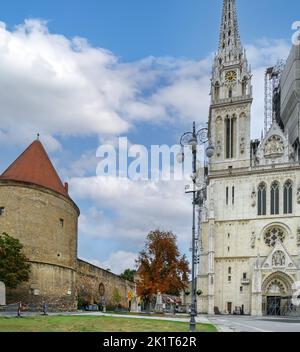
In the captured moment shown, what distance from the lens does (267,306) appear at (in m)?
54.1

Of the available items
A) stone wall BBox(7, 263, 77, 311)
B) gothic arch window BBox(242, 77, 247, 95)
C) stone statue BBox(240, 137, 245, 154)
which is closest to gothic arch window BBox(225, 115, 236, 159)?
stone statue BBox(240, 137, 245, 154)

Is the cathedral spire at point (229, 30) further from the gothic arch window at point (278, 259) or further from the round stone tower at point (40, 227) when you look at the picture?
the round stone tower at point (40, 227)

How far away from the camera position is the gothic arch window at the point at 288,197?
2194 inches

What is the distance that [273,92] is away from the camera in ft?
240

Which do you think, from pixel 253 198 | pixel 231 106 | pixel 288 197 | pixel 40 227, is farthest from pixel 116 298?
pixel 231 106

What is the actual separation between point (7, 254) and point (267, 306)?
29434mm

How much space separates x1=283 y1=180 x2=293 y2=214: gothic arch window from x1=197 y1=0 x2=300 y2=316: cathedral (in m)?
0.10

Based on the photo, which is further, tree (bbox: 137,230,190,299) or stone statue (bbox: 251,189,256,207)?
stone statue (bbox: 251,189,256,207)

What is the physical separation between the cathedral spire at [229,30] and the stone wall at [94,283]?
3188cm

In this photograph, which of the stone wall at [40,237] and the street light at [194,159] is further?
the stone wall at [40,237]

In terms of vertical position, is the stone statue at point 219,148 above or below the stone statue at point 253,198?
above

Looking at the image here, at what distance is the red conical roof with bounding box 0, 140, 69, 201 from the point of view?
4291 centimetres

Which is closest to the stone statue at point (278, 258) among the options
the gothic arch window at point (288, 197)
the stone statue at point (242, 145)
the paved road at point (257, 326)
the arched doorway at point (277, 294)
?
the arched doorway at point (277, 294)

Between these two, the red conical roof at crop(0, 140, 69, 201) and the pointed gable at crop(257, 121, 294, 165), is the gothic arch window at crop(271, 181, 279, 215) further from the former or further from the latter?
the red conical roof at crop(0, 140, 69, 201)
